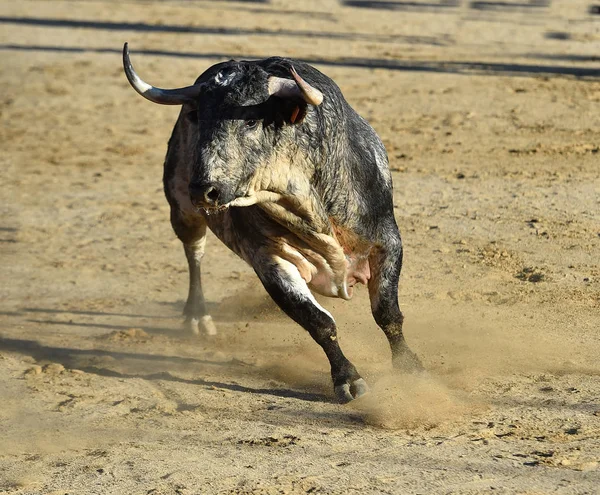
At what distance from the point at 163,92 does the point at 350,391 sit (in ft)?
6.29

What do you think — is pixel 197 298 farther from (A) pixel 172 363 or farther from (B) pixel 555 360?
(B) pixel 555 360

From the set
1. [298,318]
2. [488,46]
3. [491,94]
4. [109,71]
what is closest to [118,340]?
[298,318]

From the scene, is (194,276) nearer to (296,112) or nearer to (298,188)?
(298,188)

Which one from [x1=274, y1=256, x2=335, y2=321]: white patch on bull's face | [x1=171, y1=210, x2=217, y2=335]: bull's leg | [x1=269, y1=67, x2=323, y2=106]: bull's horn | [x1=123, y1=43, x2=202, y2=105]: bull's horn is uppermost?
[x1=269, y1=67, x2=323, y2=106]: bull's horn

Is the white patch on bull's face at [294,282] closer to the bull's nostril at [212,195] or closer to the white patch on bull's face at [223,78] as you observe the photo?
the bull's nostril at [212,195]

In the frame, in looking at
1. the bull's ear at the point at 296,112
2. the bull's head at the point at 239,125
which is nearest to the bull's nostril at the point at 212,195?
the bull's head at the point at 239,125

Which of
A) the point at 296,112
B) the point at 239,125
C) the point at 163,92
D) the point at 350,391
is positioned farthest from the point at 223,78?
the point at 350,391

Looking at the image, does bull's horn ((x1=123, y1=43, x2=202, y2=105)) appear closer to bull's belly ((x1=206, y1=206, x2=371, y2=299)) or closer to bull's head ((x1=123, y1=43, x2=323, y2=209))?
bull's head ((x1=123, y1=43, x2=323, y2=209))

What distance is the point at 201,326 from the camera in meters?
8.03

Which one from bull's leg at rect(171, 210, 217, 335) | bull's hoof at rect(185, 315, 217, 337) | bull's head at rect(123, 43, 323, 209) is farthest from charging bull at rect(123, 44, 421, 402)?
bull's hoof at rect(185, 315, 217, 337)

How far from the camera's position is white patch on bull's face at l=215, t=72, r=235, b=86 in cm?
583

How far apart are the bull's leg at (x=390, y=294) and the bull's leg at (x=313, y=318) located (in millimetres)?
372

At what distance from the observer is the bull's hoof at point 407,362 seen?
6.52 meters

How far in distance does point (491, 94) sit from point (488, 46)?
3913 mm
